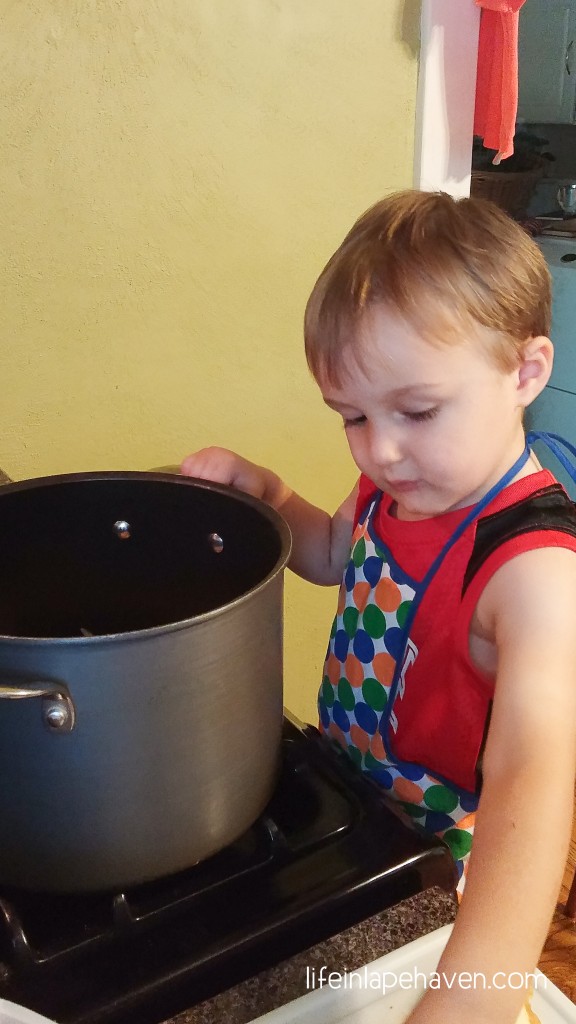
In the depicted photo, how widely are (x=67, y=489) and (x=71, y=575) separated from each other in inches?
3.4

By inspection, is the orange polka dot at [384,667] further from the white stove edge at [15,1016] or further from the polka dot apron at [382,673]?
the white stove edge at [15,1016]

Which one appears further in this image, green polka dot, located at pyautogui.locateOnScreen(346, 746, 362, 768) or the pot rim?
green polka dot, located at pyautogui.locateOnScreen(346, 746, 362, 768)

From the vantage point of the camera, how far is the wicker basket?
8.02ft

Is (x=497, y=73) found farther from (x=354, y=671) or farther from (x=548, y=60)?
(x=548, y=60)

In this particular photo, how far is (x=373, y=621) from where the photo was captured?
0.73m

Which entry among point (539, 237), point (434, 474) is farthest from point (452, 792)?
point (539, 237)

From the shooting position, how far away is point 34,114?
84 centimetres

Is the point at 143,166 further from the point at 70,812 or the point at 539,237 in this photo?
the point at 539,237

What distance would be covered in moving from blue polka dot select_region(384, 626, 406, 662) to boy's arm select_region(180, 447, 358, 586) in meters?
0.15

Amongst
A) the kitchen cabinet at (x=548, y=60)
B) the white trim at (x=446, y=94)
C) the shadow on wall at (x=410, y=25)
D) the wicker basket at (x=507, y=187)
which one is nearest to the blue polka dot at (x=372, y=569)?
the white trim at (x=446, y=94)

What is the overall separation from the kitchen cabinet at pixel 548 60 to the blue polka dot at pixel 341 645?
251cm

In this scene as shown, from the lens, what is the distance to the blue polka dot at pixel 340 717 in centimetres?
77

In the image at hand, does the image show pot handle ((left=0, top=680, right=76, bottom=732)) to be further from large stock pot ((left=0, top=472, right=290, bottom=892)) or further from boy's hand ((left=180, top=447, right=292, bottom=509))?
boy's hand ((left=180, top=447, right=292, bottom=509))

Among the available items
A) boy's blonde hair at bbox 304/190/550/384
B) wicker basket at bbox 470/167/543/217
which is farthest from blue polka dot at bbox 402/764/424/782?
wicker basket at bbox 470/167/543/217
